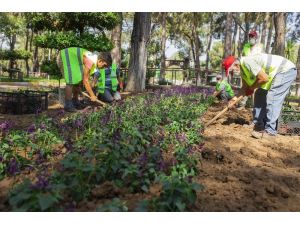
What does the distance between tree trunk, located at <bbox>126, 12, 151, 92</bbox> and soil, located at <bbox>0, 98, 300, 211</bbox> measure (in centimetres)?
747

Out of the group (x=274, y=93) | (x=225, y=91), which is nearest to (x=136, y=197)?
(x=274, y=93)

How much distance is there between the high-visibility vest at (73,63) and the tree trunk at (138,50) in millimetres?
5602

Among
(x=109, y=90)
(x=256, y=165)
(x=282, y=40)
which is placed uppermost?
(x=282, y=40)

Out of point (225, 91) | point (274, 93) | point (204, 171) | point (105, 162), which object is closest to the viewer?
point (105, 162)

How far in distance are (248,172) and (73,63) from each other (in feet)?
15.3

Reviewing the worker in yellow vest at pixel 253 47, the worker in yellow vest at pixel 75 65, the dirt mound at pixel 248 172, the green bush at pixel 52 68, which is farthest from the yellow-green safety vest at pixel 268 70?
the green bush at pixel 52 68

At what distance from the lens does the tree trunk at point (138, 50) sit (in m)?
12.8

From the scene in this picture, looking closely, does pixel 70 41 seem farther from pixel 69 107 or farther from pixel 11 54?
pixel 11 54

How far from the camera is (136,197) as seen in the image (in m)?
2.91

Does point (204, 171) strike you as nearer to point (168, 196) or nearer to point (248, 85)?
point (168, 196)

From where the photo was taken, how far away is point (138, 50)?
13.0 metres

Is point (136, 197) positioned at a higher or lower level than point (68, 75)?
lower

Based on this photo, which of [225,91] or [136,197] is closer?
[136,197]

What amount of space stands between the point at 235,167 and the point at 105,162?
59.5 inches
